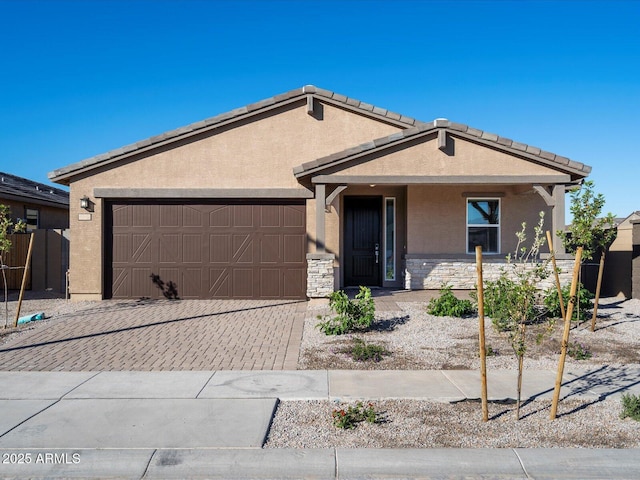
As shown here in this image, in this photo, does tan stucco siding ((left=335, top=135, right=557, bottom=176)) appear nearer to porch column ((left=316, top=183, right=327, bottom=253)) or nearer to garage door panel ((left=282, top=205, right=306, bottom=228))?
porch column ((left=316, top=183, right=327, bottom=253))

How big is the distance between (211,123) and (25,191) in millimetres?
10926

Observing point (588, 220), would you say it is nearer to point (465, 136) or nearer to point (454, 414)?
point (465, 136)

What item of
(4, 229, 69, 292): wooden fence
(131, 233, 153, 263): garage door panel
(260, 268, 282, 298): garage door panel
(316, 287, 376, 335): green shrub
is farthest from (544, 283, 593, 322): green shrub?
(4, 229, 69, 292): wooden fence

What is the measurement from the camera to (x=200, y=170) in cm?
1351

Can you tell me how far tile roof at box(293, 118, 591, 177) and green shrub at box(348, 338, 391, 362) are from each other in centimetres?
532

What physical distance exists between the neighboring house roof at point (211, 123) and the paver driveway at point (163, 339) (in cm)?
356

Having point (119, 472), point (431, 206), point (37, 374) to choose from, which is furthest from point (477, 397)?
point (431, 206)

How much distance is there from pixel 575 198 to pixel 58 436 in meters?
9.26

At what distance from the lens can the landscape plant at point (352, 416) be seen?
495 cm

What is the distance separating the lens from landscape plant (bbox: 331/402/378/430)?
195 inches

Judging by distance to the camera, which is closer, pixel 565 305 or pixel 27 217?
pixel 565 305

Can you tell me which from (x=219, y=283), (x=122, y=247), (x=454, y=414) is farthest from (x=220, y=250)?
(x=454, y=414)

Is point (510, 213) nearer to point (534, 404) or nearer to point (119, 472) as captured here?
point (534, 404)

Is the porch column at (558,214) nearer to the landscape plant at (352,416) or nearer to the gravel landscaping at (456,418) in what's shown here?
the gravel landscaping at (456,418)
